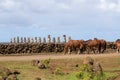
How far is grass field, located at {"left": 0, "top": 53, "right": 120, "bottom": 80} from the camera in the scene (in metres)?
23.4

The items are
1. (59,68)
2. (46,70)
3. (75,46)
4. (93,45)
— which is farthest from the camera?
(93,45)

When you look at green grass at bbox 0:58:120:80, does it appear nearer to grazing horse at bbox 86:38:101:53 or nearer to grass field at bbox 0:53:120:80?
grass field at bbox 0:53:120:80

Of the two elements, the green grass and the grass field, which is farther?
the grass field

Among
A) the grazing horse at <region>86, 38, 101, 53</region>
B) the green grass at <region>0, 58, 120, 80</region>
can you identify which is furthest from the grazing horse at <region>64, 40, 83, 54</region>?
the green grass at <region>0, 58, 120, 80</region>

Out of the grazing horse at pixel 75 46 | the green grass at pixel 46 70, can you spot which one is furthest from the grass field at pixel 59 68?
the grazing horse at pixel 75 46

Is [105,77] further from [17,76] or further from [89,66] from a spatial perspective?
[17,76]

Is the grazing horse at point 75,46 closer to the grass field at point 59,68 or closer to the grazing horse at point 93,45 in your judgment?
the grazing horse at point 93,45

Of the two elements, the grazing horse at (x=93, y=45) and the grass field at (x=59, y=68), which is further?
the grazing horse at (x=93, y=45)

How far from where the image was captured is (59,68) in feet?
82.8

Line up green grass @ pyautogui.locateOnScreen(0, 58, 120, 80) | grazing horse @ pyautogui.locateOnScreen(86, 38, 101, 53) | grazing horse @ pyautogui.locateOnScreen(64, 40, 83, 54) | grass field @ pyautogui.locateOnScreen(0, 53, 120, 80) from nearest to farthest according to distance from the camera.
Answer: green grass @ pyautogui.locateOnScreen(0, 58, 120, 80), grass field @ pyautogui.locateOnScreen(0, 53, 120, 80), grazing horse @ pyautogui.locateOnScreen(64, 40, 83, 54), grazing horse @ pyautogui.locateOnScreen(86, 38, 101, 53)

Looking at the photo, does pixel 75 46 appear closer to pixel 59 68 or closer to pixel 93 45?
pixel 93 45

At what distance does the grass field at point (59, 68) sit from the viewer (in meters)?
23.4

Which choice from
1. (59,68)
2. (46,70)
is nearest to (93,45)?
(59,68)

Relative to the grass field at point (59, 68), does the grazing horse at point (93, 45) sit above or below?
above
